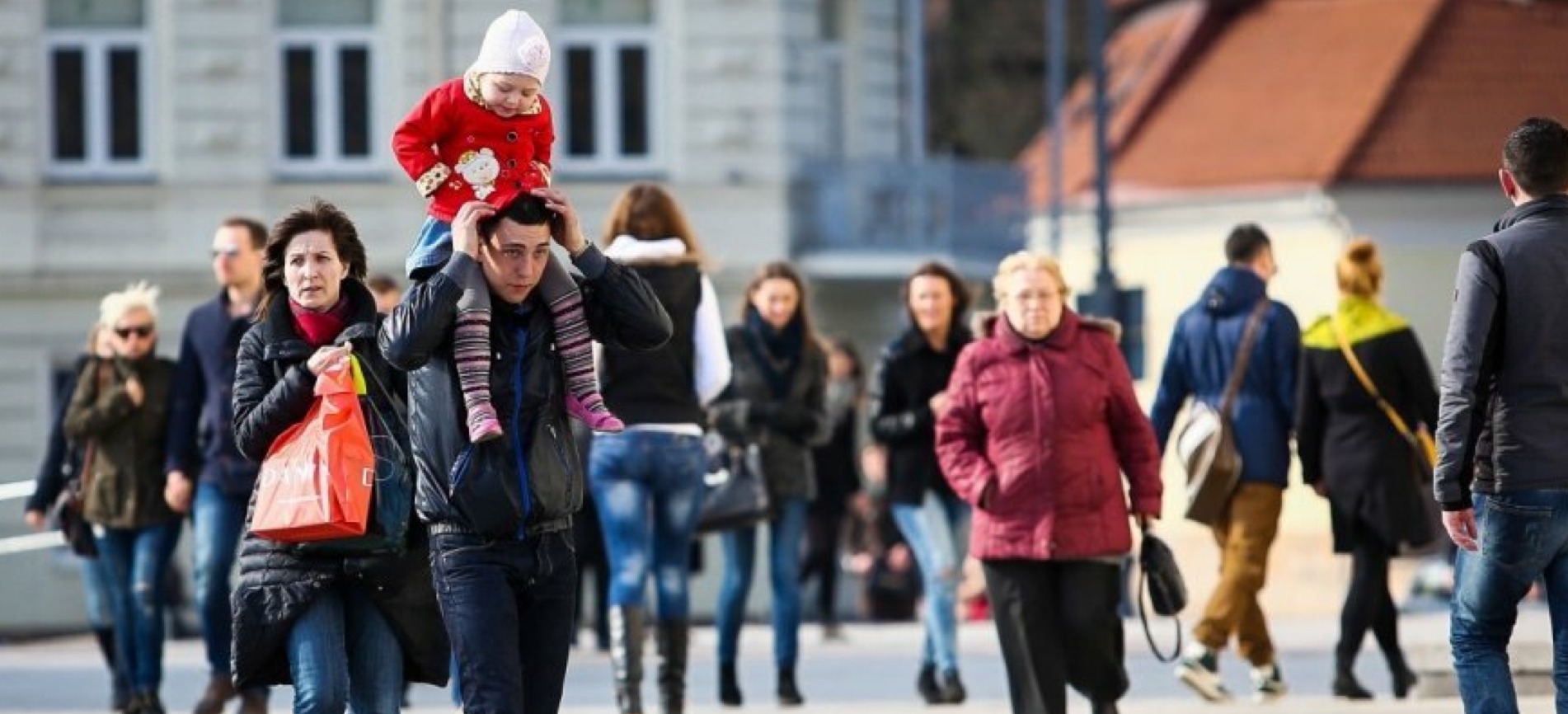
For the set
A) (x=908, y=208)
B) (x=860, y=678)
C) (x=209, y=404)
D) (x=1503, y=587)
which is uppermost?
(x=908, y=208)

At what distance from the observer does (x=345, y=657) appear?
36.4 feet

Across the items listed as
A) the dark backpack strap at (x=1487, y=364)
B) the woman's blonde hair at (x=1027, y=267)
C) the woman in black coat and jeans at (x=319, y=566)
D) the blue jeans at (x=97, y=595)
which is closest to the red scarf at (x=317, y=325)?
the woman in black coat and jeans at (x=319, y=566)

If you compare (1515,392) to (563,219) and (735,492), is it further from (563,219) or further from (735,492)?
(735,492)

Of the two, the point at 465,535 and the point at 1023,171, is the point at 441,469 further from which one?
the point at 1023,171

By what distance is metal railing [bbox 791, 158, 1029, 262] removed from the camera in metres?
36.2

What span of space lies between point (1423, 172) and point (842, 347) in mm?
21430

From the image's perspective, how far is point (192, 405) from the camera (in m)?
16.0

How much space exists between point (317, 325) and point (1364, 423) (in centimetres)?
688

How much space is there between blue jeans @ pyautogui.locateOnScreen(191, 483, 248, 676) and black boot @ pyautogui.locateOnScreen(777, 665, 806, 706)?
2.57 meters

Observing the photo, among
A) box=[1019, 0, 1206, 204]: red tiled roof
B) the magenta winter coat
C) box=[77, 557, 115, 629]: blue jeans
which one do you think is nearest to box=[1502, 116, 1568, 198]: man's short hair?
the magenta winter coat

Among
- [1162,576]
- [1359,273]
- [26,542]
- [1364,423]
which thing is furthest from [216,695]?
[26,542]

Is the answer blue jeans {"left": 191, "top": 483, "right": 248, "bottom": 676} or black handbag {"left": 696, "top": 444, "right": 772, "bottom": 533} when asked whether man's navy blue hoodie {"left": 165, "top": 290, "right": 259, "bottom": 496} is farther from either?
black handbag {"left": 696, "top": 444, "right": 772, "bottom": 533}

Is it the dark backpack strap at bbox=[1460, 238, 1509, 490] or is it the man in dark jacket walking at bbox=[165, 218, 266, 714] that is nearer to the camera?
the dark backpack strap at bbox=[1460, 238, 1509, 490]

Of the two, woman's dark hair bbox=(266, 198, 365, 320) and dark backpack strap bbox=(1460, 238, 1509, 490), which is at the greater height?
woman's dark hair bbox=(266, 198, 365, 320)
